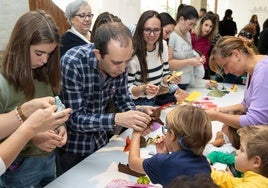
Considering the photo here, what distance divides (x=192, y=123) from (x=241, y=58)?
902 mm

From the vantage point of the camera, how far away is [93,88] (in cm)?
183

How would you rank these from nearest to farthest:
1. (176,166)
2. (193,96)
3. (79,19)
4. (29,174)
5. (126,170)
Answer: (176,166)
(29,174)
(126,170)
(79,19)
(193,96)

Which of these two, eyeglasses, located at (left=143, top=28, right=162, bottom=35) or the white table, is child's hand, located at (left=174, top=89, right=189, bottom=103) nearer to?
eyeglasses, located at (left=143, top=28, right=162, bottom=35)

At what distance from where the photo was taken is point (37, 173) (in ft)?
5.29

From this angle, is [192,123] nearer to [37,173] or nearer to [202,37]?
[37,173]

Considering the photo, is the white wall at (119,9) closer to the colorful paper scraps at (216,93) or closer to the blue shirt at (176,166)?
the colorful paper scraps at (216,93)

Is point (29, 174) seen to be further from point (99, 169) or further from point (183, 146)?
point (183, 146)

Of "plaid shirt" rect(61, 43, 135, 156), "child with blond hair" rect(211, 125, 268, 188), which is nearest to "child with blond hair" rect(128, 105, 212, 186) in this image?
"child with blond hair" rect(211, 125, 268, 188)

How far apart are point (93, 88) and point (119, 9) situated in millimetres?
3593

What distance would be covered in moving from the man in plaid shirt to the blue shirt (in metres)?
0.37

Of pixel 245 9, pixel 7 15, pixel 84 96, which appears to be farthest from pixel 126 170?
pixel 245 9

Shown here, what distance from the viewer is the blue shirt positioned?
51.9 inches

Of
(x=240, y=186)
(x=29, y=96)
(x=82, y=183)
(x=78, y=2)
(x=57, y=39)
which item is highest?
(x=78, y=2)

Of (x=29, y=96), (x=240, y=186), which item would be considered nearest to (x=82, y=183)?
(x=29, y=96)
